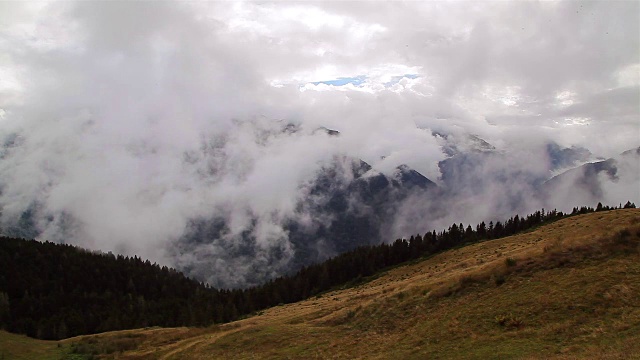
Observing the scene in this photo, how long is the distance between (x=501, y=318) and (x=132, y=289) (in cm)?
19629

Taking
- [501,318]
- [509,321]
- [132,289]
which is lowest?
[509,321]

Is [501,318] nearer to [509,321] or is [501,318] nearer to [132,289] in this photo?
[509,321]

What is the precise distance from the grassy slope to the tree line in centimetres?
7225

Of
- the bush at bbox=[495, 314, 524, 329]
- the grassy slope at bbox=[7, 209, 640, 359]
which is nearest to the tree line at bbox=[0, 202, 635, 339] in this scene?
the grassy slope at bbox=[7, 209, 640, 359]

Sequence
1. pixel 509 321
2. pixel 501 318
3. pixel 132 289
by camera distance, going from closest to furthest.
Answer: pixel 509 321 → pixel 501 318 → pixel 132 289

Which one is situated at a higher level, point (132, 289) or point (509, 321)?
point (132, 289)

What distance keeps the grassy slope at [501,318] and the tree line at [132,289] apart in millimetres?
72254

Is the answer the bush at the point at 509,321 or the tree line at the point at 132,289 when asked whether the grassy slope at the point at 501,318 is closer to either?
the bush at the point at 509,321

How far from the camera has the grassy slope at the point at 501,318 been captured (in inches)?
969

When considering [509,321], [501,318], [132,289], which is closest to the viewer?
[509,321]

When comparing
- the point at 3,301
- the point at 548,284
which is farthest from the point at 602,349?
the point at 3,301

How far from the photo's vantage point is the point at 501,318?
28781 mm

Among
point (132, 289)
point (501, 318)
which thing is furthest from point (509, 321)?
point (132, 289)

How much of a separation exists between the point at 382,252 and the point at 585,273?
119 metres
